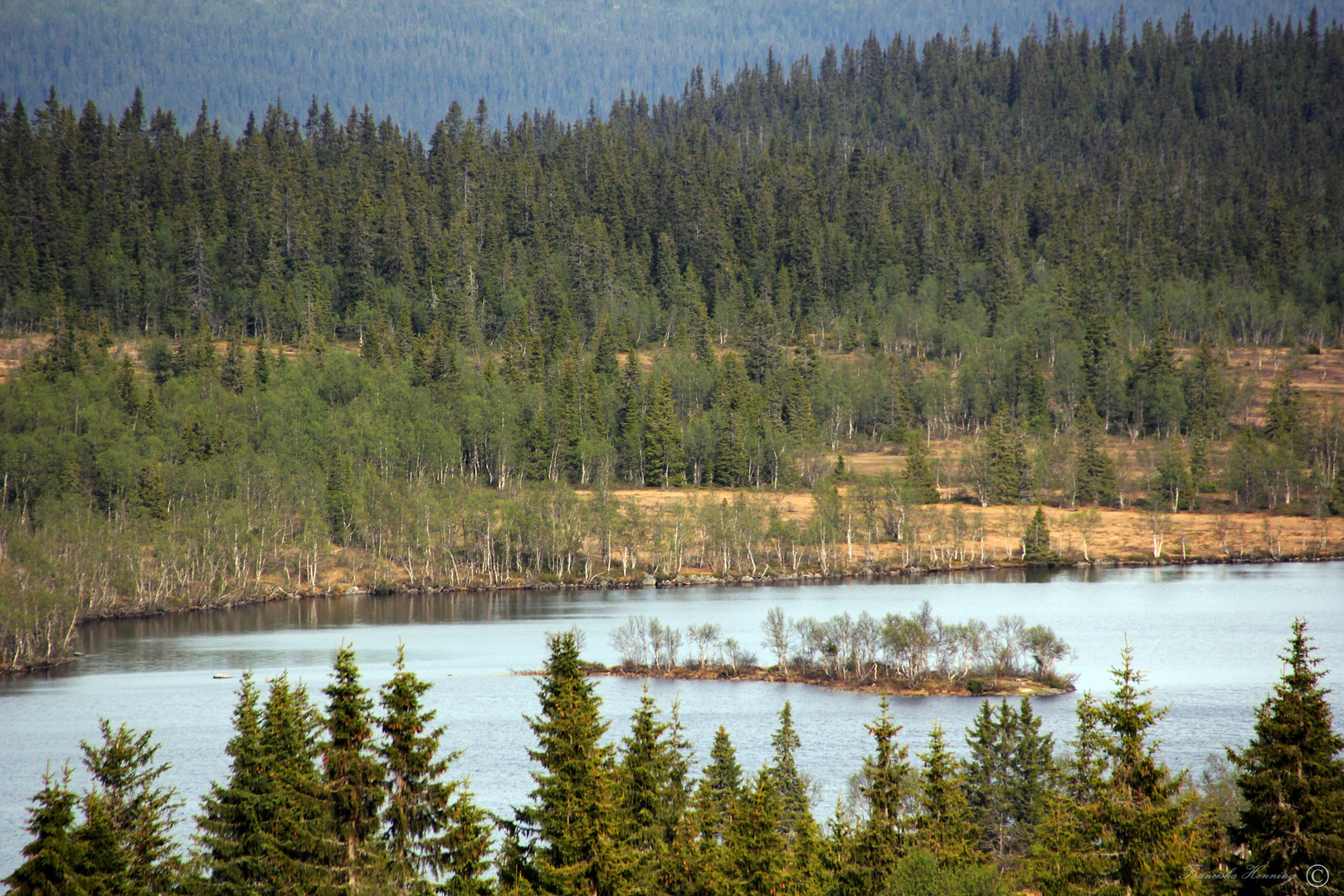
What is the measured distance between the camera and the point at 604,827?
24.5m

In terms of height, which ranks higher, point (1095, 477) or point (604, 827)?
point (1095, 477)

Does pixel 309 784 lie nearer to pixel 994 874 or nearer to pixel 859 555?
pixel 994 874

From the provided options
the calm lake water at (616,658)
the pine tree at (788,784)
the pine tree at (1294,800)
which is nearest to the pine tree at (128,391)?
the calm lake water at (616,658)

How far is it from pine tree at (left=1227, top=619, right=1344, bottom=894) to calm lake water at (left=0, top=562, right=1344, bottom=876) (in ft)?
86.4

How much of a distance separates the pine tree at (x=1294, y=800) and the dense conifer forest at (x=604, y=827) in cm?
4

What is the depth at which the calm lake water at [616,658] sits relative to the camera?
60.6m

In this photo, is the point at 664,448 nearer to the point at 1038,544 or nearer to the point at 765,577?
the point at 765,577

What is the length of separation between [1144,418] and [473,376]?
358 feet

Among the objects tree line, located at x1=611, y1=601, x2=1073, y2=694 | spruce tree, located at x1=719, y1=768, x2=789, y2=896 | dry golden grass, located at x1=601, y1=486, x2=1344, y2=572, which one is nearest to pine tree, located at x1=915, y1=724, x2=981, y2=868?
spruce tree, located at x1=719, y1=768, x2=789, y2=896

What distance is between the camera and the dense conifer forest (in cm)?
2239

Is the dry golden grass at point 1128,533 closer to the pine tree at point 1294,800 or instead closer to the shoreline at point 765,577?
the shoreline at point 765,577

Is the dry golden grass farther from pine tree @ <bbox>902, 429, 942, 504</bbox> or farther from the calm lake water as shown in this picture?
the calm lake water

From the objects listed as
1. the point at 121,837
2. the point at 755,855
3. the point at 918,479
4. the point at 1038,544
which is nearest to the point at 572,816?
the point at 755,855

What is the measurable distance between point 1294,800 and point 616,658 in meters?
68.4
